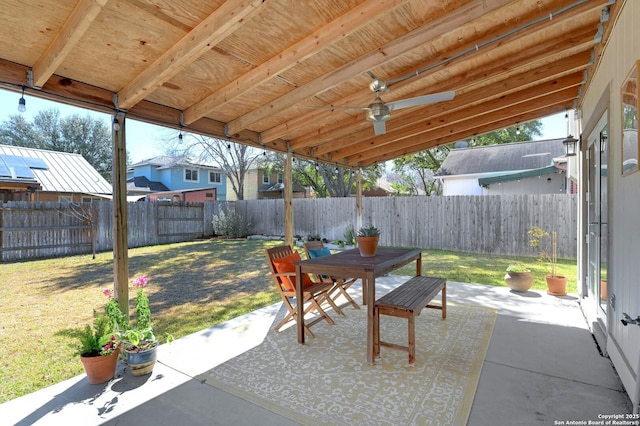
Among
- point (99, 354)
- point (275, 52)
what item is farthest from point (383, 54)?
point (99, 354)

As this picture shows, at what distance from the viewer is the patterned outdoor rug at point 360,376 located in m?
2.12

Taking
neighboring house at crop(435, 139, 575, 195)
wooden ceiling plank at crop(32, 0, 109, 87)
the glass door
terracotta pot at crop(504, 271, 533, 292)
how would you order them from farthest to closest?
1. neighboring house at crop(435, 139, 575, 195)
2. terracotta pot at crop(504, 271, 533, 292)
3. the glass door
4. wooden ceiling plank at crop(32, 0, 109, 87)

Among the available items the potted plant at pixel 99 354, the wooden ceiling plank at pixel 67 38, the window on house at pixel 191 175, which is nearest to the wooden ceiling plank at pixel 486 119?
the wooden ceiling plank at pixel 67 38

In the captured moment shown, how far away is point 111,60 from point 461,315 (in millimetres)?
4332

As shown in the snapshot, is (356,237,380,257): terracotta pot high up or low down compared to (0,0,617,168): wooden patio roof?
down

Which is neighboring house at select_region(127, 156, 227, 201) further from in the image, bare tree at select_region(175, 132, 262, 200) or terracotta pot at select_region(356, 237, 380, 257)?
terracotta pot at select_region(356, 237, 380, 257)

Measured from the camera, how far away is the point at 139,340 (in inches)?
103

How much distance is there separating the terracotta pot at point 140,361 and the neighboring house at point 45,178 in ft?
32.2

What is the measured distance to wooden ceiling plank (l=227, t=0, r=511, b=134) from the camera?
2.47 meters

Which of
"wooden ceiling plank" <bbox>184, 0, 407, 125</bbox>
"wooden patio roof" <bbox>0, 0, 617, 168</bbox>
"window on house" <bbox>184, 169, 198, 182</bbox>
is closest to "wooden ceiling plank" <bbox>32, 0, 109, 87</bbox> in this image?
"wooden patio roof" <bbox>0, 0, 617, 168</bbox>

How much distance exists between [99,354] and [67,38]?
7.38ft

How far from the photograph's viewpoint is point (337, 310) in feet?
12.7

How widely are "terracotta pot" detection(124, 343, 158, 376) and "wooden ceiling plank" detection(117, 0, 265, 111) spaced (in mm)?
2179

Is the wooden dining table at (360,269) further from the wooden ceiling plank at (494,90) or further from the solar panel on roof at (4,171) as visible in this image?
the solar panel on roof at (4,171)
